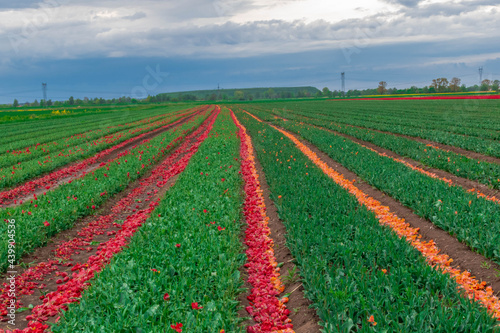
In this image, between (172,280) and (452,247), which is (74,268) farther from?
(452,247)

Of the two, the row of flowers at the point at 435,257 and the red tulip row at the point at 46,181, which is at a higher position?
the red tulip row at the point at 46,181

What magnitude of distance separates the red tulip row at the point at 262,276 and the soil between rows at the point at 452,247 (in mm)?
3262

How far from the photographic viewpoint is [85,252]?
773 cm

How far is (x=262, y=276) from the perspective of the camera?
6227mm

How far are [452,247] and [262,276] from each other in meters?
3.89

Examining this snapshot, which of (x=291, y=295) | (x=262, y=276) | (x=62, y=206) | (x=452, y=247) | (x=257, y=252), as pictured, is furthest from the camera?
(x=62, y=206)

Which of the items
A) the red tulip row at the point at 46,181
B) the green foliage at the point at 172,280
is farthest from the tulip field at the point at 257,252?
the red tulip row at the point at 46,181

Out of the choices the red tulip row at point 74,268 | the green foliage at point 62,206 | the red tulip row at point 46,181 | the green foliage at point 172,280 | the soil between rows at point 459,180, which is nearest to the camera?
the green foliage at point 172,280

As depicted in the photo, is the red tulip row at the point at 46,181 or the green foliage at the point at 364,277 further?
the red tulip row at the point at 46,181

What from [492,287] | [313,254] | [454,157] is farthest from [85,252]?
[454,157]

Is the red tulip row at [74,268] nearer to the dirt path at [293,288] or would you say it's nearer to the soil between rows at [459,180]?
the dirt path at [293,288]

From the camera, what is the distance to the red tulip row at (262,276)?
492 centimetres

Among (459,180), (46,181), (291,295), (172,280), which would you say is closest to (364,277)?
(291,295)

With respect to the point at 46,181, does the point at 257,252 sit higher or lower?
lower
